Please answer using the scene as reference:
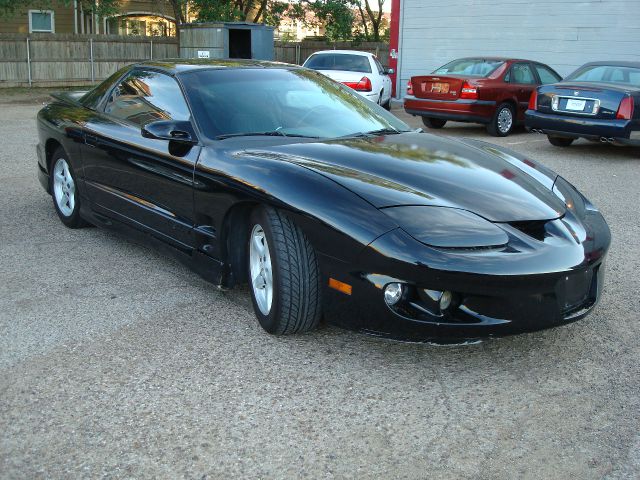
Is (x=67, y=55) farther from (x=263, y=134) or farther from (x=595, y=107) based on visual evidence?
(x=263, y=134)

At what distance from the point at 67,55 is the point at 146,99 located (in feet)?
61.8

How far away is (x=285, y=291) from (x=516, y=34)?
16.4 meters

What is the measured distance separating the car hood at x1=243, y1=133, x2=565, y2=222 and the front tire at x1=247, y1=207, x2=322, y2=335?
34 cm

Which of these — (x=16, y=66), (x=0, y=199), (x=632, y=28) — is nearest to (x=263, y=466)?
(x=0, y=199)

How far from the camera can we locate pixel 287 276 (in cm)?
364

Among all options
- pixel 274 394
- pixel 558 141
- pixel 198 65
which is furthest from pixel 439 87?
pixel 274 394

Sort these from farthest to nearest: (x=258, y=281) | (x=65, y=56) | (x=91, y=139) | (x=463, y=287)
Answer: (x=65, y=56)
(x=91, y=139)
(x=258, y=281)
(x=463, y=287)

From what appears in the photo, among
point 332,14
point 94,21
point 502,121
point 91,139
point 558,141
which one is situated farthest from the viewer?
point 94,21

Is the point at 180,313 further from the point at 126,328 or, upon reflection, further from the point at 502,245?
the point at 502,245

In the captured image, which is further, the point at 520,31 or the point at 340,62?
the point at 520,31

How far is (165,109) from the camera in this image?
15.8ft

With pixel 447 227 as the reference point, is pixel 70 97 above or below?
above

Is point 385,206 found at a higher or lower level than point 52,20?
lower

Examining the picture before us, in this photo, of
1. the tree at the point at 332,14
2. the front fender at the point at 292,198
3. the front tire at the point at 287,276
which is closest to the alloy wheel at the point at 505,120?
the front fender at the point at 292,198
